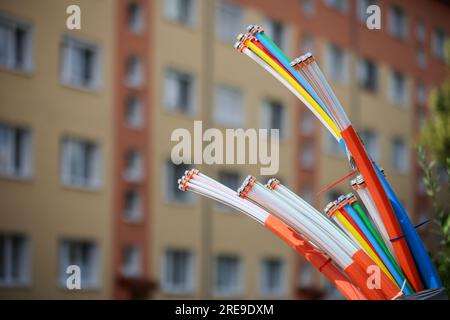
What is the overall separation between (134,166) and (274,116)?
843cm

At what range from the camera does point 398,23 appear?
48469 mm

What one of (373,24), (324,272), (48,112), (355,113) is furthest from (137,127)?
(324,272)

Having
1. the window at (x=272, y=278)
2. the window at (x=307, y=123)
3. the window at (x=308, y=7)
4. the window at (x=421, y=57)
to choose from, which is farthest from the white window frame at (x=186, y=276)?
the window at (x=421, y=57)

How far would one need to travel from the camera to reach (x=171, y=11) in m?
36.6

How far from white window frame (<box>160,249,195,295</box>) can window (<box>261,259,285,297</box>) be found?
4.19 m

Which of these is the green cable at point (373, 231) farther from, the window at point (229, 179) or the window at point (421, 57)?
the window at point (421, 57)

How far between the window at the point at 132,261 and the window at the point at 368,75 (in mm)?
15734

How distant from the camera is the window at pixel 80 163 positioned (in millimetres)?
32969

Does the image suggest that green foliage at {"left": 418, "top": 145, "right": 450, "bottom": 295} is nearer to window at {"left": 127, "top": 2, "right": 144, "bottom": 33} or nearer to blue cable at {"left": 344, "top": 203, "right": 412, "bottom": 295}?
blue cable at {"left": 344, "top": 203, "right": 412, "bottom": 295}

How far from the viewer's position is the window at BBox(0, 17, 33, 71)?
3094 centimetres

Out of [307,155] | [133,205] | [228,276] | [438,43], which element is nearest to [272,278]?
[228,276]

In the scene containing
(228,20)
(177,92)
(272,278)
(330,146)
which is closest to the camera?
(177,92)

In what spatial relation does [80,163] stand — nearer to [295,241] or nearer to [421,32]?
[421,32]
